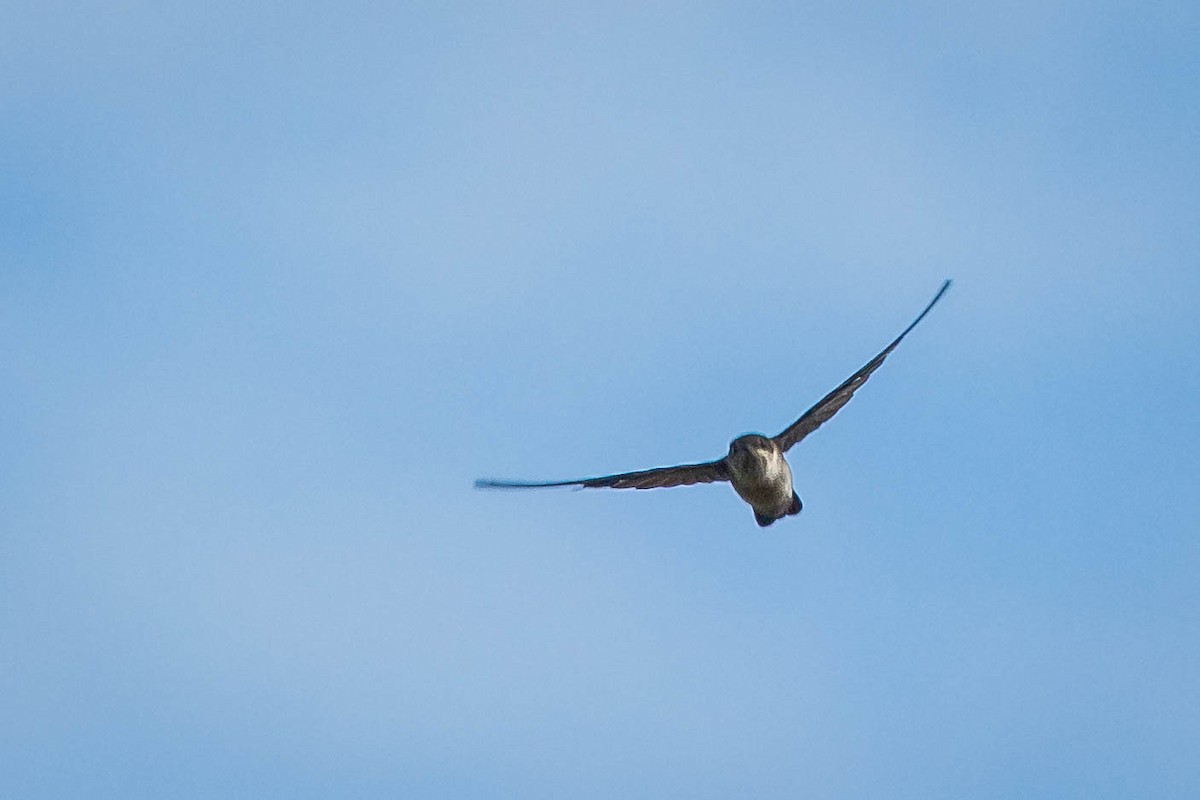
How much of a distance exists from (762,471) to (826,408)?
1.90 m

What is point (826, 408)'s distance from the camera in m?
16.9

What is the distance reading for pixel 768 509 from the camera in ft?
53.2

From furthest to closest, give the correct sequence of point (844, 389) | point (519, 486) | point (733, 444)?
point (844, 389)
point (733, 444)
point (519, 486)

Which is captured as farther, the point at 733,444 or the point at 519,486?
the point at 733,444

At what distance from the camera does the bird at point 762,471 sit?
15336 mm

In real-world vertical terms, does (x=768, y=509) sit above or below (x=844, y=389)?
below

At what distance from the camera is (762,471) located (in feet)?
50.3

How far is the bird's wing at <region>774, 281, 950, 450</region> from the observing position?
55.0 ft

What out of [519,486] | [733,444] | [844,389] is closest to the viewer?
[519,486]

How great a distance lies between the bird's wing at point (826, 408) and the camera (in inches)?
660

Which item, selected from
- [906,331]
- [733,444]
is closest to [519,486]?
[733,444]

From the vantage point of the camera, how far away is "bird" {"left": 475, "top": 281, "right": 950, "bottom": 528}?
15336mm

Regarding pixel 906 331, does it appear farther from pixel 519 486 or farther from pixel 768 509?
pixel 519 486

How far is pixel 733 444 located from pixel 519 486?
247 cm
